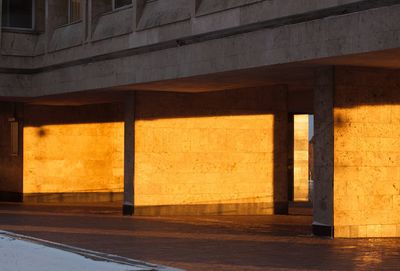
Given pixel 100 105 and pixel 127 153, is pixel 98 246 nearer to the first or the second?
pixel 127 153

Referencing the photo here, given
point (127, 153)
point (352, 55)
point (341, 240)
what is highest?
point (352, 55)

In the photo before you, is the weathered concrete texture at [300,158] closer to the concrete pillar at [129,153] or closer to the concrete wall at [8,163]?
the concrete wall at [8,163]

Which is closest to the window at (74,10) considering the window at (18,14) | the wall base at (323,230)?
the window at (18,14)

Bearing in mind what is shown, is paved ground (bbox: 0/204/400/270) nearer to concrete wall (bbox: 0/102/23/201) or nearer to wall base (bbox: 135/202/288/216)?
wall base (bbox: 135/202/288/216)

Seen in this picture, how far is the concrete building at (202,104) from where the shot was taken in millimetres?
19047

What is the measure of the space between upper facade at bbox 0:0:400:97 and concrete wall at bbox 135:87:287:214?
2.44 meters

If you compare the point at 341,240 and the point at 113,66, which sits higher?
the point at 113,66

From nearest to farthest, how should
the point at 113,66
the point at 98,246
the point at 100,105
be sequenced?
the point at 98,246, the point at 113,66, the point at 100,105

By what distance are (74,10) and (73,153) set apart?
7469 millimetres

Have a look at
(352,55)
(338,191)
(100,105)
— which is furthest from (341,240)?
(100,105)

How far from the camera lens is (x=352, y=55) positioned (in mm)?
17203

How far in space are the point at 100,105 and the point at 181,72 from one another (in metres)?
13.8

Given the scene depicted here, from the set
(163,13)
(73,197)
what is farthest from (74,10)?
(73,197)

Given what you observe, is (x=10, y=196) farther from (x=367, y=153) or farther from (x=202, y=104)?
(x=367, y=153)
